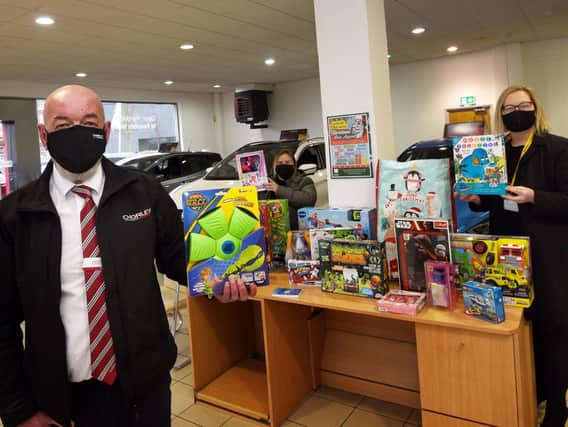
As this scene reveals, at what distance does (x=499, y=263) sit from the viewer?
6.57 ft

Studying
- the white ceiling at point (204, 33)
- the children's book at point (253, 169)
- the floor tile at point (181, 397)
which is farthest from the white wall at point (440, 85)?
the floor tile at point (181, 397)

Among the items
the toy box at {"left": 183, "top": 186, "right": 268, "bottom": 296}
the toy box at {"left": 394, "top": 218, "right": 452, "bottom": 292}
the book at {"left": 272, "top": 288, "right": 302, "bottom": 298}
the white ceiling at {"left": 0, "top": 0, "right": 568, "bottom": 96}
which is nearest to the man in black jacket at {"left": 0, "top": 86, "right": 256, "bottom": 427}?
the toy box at {"left": 183, "top": 186, "right": 268, "bottom": 296}

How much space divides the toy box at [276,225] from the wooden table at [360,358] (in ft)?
0.60

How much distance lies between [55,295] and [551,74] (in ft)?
31.1

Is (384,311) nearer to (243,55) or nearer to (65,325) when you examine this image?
(65,325)

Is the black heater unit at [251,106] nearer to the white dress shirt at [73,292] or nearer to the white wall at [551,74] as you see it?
the white wall at [551,74]

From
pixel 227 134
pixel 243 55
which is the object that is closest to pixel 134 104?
pixel 227 134

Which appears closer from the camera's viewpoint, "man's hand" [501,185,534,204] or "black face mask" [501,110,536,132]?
"man's hand" [501,185,534,204]

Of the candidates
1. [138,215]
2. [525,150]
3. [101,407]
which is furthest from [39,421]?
[525,150]

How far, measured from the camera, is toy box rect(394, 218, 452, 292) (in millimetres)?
2066

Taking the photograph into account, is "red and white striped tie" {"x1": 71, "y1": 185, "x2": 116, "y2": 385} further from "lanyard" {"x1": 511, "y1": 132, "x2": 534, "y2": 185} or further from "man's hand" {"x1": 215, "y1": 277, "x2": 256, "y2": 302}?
"lanyard" {"x1": 511, "y1": 132, "x2": 534, "y2": 185}

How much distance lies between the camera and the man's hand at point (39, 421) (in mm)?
1327

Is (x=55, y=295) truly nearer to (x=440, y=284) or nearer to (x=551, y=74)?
(x=440, y=284)

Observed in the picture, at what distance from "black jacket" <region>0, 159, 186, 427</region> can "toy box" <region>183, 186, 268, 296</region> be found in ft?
0.54
